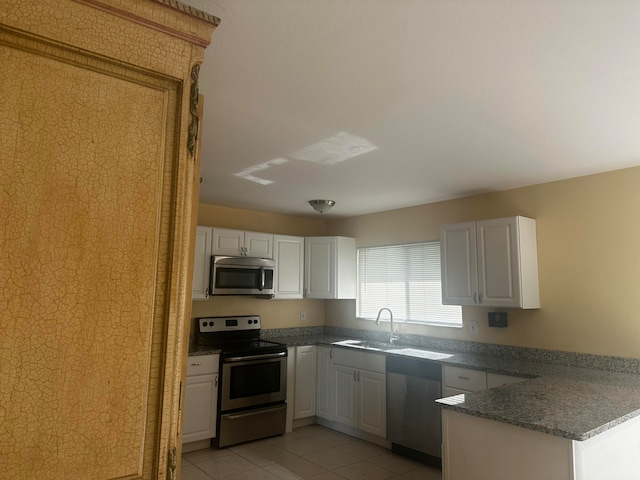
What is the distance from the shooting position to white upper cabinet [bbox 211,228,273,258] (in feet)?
14.6

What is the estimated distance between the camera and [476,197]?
4.11 meters

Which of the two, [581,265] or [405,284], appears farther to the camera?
[405,284]

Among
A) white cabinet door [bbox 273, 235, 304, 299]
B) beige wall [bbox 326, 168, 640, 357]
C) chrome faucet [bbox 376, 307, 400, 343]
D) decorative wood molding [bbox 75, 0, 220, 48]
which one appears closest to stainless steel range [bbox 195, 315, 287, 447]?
white cabinet door [bbox 273, 235, 304, 299]

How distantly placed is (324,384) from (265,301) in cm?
121

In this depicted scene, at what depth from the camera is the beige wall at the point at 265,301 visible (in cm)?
474

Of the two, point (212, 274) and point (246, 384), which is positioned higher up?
point (212, 274)

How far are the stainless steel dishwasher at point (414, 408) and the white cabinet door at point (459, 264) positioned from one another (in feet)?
2.15

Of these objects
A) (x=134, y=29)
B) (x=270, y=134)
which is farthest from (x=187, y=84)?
(x=270, y=134)

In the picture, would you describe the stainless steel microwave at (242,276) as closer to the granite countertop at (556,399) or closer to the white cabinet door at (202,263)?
the white cabinet door at (202,263)

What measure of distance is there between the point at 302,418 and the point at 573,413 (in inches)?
129

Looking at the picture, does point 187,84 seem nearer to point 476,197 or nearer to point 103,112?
point 103,112

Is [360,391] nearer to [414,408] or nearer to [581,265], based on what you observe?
[414,408]

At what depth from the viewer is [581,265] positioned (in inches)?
132

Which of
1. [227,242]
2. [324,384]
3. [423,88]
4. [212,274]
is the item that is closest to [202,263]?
[212,274]
